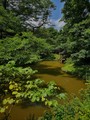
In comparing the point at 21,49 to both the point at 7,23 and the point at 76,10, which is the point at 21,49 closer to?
the point at 7,23

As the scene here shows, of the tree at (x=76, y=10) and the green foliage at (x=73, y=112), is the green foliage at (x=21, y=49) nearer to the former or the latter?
the green foliage at (x=73, y=112)

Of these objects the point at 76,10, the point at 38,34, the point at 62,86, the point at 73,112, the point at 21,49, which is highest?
the point at 76,10

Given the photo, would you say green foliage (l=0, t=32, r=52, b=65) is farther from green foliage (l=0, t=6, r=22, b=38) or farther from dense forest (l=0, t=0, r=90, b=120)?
green foliage (l=0, t=6, r=22, b=38)

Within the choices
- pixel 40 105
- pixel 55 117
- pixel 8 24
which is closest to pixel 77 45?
pixel 8 24

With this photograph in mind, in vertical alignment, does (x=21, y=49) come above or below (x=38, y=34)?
below

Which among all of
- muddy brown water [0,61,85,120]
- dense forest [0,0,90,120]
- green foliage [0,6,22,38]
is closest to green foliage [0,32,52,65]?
dense forest [0,0,90,120]

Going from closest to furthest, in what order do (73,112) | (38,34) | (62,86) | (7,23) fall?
(73,112) → (7,23) → (62,86) → (38,34)

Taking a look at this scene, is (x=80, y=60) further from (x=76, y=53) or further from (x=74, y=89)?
(x=74, y=89)

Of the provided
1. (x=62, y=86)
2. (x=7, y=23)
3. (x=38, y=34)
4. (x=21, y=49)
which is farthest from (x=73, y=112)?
(x=38, y=34)

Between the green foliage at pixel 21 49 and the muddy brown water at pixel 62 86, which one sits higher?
the green foliage at pixel 21 49

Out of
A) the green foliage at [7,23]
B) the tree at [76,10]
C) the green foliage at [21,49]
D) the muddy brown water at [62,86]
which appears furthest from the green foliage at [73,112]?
the tree at [76,10]

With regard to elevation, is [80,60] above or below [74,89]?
above

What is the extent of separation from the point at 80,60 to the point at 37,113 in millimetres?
12443

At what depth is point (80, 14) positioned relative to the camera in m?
22.5
